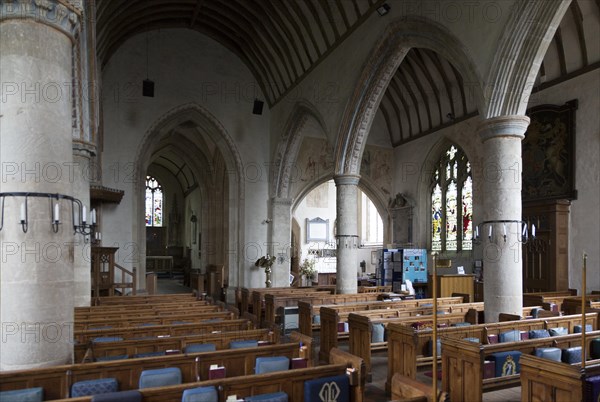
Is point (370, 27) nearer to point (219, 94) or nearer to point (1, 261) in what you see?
point (219, 94)

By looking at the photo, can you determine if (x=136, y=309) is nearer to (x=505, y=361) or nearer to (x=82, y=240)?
(x=82, y=240)

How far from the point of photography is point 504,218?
7457mm

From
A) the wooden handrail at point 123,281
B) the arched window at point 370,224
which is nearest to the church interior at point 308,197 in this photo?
the arched window at point 370,224

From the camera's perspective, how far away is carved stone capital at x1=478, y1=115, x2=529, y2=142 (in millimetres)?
7543

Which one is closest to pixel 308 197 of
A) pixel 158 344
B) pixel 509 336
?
pixel 509 336

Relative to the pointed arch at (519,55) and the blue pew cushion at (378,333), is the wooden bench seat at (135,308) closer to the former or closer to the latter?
the blue pew cushion at (378,333)

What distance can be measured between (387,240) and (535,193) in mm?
6977

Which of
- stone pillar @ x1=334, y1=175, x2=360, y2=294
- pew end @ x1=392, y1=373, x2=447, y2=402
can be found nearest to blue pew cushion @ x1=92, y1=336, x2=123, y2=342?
pew end @ x1=392, y1=373, x2=447, y2=402

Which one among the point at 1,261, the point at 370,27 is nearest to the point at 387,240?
the point at 370,27

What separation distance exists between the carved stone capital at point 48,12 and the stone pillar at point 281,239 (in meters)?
12.9

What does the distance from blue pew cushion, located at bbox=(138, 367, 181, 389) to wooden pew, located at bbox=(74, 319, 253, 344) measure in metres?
2.26

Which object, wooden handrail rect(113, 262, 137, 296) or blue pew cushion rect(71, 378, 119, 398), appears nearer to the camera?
blue pew cushion rect(71, 378, 119, 398)

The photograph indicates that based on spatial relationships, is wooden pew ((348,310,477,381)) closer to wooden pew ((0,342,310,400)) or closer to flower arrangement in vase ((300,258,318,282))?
wooden pew ((0,342,310,400))

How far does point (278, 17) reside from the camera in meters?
14.1
